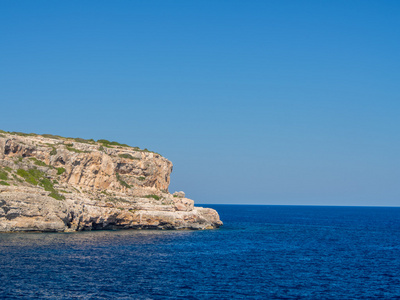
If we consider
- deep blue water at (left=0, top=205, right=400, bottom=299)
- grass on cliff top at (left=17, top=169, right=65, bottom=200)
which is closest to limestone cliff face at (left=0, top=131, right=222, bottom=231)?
grass on cliff top at (left=17, top=169, right=65, bottom=200)

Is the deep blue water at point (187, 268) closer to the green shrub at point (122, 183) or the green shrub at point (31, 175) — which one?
the green shrub at point (31, 175)

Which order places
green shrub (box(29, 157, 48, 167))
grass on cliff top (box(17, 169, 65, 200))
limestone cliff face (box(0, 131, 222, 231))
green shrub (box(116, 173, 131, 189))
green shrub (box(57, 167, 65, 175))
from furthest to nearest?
green shrub (box(116, 173, 131, 189)) → green shrub (box(57, 167, 65, 175)) → green shrub (box(29, 157, 48, 167)) → grass on cliff top (box(17, 169, 65, 200)) → limestone cliff face (box(0, 131, 222, 231))

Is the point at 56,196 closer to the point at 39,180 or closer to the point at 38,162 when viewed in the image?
the point at 39,180

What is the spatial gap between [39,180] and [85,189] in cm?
1173

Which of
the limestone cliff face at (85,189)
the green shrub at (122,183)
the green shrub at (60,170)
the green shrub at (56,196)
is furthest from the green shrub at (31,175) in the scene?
the green shrub at (122,183)

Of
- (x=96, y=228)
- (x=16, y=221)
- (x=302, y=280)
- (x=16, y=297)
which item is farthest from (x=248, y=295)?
(x=96, y=228)

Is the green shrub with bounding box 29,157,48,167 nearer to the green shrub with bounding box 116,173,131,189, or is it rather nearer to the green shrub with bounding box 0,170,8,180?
the green shrub with bounding box 0,170,8,180

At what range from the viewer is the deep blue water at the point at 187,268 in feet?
136

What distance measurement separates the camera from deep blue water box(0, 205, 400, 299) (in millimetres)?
41531

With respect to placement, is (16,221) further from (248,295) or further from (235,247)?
(248,295)

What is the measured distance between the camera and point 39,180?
286 feet

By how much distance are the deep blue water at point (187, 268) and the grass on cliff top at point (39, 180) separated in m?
9.95

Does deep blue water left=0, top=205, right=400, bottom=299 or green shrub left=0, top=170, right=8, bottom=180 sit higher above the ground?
green shrub left=0, top=170, right=8, bottom=180

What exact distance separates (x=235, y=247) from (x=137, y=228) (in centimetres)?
3131
